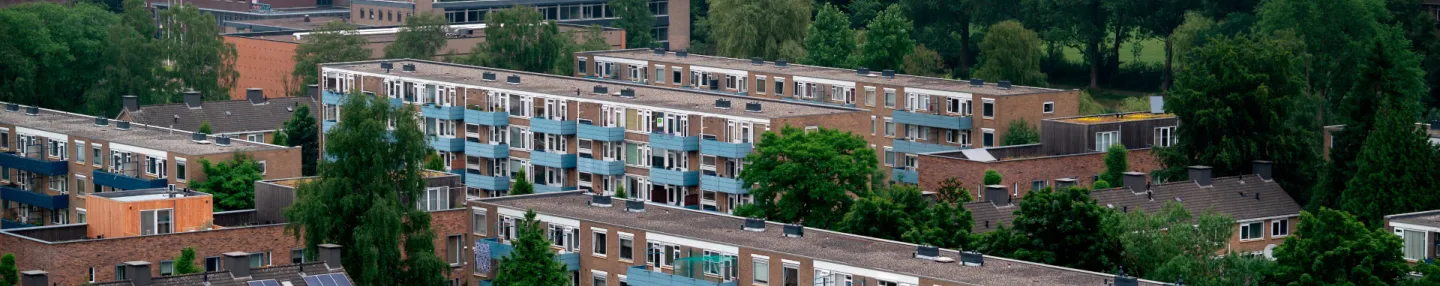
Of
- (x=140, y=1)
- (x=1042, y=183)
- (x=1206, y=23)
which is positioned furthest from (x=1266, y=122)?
(x=140, y=1)

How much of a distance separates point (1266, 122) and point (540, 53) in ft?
195

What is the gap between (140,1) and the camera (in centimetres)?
17000

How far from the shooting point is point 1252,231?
4151 inches

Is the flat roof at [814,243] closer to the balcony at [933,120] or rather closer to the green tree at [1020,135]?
the green tree at [1020,135]

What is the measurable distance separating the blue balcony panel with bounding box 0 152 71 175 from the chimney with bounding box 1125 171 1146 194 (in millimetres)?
47391

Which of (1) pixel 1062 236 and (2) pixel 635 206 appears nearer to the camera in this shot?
(1) pixel 1062 236

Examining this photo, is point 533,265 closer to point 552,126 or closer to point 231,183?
point 231,183

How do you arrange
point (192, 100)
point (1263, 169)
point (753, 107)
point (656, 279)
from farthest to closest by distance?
point (192, 100)
point (753, 107)
point (1263, 169)
point (656, 279)

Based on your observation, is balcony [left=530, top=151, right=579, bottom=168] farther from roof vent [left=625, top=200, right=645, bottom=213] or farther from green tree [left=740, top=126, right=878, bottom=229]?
roof vent [left=625, top=200, right=645, bottom=213]

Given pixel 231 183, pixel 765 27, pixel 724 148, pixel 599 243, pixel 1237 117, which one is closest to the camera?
pixel 599 243

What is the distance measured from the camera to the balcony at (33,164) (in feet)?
390

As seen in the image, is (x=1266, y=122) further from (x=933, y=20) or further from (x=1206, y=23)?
(x=933, y=20)

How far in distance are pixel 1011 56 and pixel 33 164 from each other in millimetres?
59998

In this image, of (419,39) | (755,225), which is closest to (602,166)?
(755,225)
